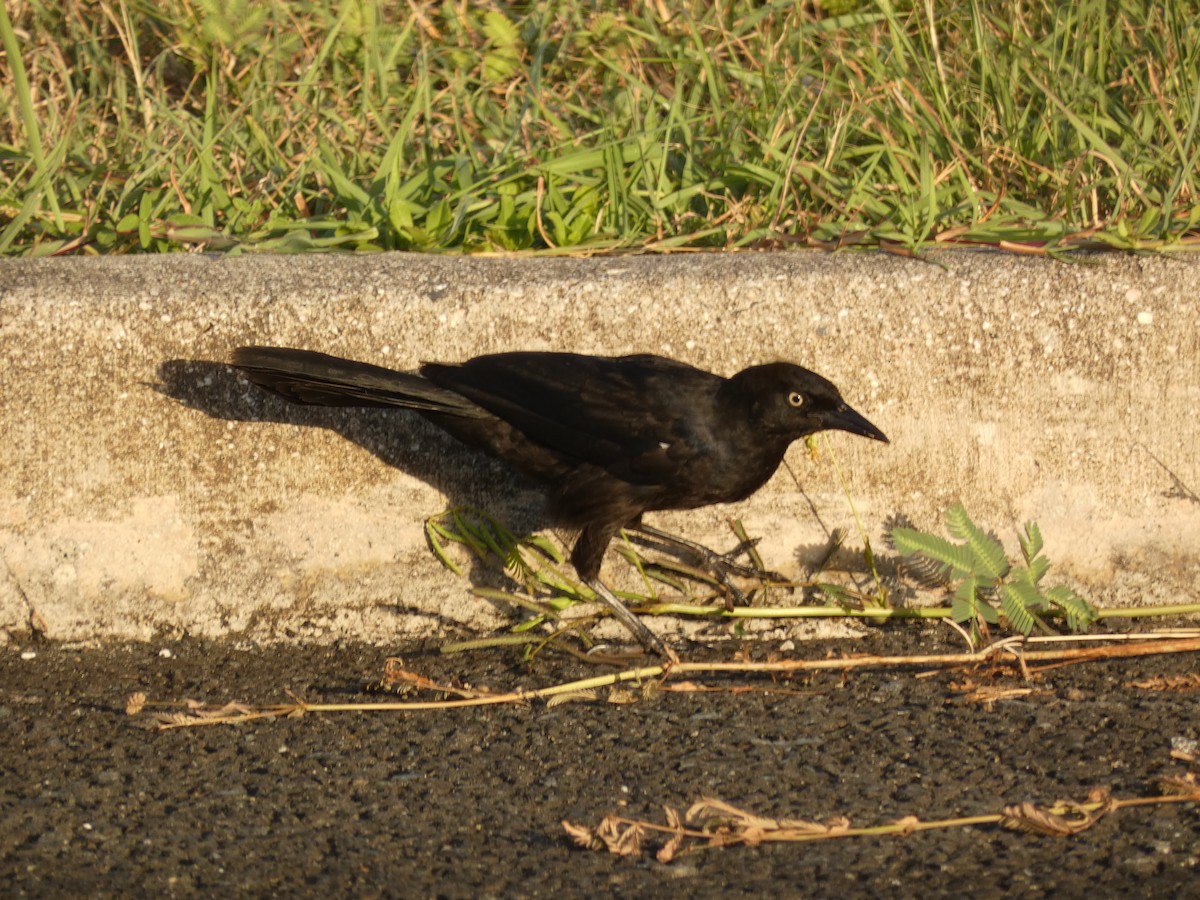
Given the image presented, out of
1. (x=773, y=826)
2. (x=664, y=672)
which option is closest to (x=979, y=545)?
(x=664, y=672)

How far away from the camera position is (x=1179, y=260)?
137 inches

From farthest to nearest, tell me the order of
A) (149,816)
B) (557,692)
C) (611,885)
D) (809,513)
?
(809,513) → (557,692) → (149,816) → (611,885)

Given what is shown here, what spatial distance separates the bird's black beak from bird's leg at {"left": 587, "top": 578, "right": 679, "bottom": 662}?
638 mm

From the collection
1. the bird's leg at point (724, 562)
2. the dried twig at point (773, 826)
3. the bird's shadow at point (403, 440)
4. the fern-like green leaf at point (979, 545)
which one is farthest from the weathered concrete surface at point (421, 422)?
the dried twig at point (773, 826)

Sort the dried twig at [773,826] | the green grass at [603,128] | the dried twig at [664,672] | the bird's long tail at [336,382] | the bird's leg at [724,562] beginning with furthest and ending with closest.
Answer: the green grass at [603,128], the bird's leg at [724,562], the bird's long tail at [336,382], the dried twig at [664,672], the dried twig at [773,826]

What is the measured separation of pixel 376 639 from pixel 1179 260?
2.16 meters

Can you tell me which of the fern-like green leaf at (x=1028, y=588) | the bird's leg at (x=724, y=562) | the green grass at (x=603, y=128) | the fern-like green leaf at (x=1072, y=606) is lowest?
the bird's leg at (x=724, y=562)

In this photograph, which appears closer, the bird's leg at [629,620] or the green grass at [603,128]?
the bird's leg at [629,620]

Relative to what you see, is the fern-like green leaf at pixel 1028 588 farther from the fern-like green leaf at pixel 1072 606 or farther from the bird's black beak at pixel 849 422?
the bird's black beak at pixel 849 422

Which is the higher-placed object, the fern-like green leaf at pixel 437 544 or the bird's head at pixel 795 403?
the bird's head at pixel 795 403

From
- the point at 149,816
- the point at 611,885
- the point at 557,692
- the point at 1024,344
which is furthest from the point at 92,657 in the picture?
the point at 1024,344

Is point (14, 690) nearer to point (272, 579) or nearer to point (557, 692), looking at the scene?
point (272, 579)

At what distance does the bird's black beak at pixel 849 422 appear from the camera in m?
3.26

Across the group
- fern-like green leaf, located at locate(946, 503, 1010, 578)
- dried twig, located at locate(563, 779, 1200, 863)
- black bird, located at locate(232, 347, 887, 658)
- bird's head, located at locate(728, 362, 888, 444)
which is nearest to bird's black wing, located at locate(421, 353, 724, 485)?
black bird, located at locate(232, 347, 887, 658)
